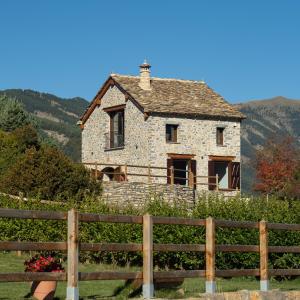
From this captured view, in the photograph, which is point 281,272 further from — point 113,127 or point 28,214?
point 113,127

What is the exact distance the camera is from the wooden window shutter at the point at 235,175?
5667cm

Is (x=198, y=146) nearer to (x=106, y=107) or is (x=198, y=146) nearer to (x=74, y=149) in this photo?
(x=106, y=107)

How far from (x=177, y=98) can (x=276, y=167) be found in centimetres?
2191

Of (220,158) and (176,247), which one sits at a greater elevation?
(220,158)

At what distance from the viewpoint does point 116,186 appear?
4669 centimetres

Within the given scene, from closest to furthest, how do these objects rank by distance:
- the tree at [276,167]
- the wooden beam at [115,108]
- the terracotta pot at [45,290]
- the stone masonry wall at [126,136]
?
the terracotta pot at [45,290] → the stone masonry wall at [126,136] → the wooden beam at [115,108] → the tree at [276,167]

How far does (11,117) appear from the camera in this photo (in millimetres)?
72875

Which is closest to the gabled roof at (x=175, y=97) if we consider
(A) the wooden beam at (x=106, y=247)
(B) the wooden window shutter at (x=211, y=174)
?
(B) the wooden window shutter at (x=211, y=174)

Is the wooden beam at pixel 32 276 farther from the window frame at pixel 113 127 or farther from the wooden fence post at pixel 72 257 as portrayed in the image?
the window frame at pixel 113 127

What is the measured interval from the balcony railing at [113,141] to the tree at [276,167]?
50.1 ft

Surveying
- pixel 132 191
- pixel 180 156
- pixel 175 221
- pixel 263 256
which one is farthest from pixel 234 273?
pixel 180 156

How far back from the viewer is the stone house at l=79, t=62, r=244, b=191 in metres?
54.2

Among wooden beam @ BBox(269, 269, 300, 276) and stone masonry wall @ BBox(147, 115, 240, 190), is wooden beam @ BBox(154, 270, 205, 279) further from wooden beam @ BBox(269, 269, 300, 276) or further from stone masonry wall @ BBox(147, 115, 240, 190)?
stone masonry wall @ BBox(147, 115, 240, 190)

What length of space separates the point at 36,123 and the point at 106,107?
73.2 feet
